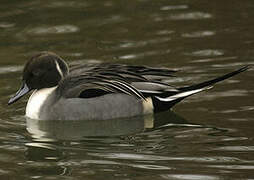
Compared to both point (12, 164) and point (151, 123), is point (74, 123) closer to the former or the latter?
point (151, 123)

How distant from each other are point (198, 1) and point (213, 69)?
2.69m

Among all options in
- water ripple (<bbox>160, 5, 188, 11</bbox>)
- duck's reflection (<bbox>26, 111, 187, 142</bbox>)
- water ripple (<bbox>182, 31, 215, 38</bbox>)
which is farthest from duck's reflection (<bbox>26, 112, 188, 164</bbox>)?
water ripple (<bbox>160, 5, 188, 11</bbox>)

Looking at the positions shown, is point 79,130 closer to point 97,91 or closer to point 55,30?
point 97,91

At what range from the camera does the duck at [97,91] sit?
776 cm

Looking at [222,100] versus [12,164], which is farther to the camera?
[222,100]

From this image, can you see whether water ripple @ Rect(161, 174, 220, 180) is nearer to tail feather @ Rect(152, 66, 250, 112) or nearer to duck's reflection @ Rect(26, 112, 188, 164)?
duck's reflection @ Rect(26, 112, 188, 164)

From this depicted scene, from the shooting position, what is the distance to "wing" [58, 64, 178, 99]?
7.75 metres

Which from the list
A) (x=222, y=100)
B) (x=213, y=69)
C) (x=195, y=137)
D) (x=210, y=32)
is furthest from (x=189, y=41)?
(x=195, y=137)

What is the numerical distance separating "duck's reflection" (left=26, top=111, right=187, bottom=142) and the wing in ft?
0.73

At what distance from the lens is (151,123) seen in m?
7.76

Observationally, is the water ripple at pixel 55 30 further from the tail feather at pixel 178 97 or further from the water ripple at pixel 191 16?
the tail feather at pixel 178 97

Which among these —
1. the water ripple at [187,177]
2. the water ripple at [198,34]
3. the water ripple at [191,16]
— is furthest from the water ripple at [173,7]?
the water ripple at [187,177]

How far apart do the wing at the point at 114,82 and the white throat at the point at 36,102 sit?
0.16 meters

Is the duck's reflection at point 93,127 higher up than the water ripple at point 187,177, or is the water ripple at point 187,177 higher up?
the duck's reflection at point 93,127
